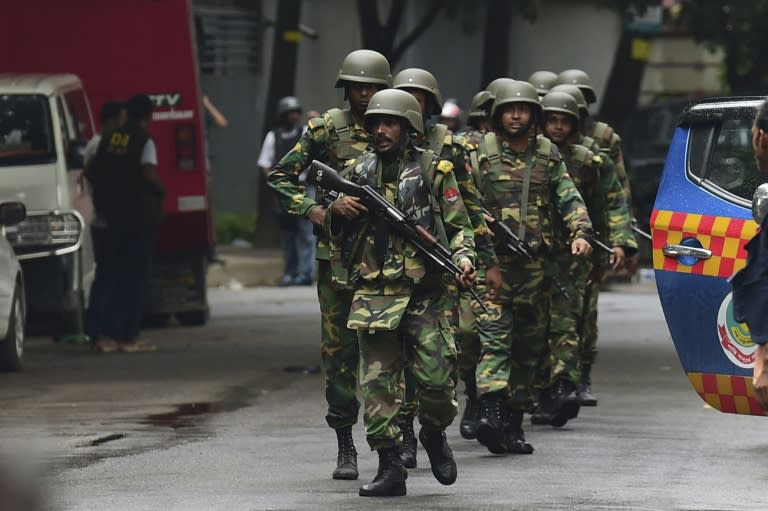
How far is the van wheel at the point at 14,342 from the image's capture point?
40.2 feet

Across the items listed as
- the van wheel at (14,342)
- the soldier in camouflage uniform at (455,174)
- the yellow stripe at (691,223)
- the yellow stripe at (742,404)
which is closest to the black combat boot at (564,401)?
the soldier in camouflage uniform at (455,174)

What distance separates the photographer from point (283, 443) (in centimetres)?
879

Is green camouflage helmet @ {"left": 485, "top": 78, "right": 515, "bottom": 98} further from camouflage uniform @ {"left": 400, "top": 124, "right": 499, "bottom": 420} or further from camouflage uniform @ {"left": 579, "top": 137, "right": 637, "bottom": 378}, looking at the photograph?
camouflage uniform @ {"left": 579, "top": 137, "right": 637, "bottom": 378}

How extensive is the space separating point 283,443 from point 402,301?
1850 millimetres

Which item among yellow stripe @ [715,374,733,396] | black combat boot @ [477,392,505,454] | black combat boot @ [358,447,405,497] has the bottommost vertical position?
black combat boot @ [477,392,505,454]

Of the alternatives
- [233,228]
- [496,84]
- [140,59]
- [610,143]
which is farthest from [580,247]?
[233,228]

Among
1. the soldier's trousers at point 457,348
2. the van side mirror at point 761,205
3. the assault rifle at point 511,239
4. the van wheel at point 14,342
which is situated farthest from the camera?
the van wheel at point 14,342

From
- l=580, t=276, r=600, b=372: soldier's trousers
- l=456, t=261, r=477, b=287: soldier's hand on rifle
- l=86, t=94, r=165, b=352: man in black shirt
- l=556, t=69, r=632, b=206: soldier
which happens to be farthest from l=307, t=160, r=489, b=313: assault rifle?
l=86, t=94, r=165, b=352: man in black shirt

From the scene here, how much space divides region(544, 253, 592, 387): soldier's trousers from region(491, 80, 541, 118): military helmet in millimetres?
932

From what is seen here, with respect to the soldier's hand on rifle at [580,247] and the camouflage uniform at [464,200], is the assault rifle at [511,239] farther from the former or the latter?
the camouflage uniform at [464,200]

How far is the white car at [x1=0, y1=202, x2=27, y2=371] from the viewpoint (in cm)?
1205

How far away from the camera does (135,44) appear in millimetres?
15453

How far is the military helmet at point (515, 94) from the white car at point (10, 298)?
4442 mm

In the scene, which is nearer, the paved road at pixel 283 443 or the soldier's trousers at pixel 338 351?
the paved road at pixel 283 443
